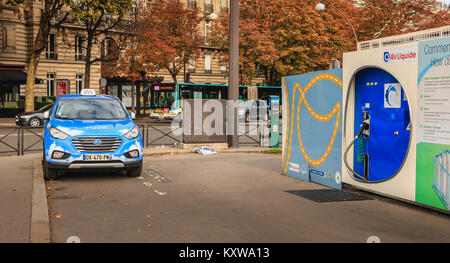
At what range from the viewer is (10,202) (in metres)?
7.88

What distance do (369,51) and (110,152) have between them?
5.08 meters

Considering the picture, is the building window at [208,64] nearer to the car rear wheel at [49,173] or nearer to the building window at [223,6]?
the building window at [223,6]

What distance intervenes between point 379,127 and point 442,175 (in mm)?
1678

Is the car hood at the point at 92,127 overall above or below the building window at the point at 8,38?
below

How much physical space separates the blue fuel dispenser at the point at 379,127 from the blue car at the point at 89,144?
Answer: 4.19 m

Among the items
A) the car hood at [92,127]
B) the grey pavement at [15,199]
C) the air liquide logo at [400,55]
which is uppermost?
the air liquide logo at [400,55]

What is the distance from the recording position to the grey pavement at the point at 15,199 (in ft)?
19.9

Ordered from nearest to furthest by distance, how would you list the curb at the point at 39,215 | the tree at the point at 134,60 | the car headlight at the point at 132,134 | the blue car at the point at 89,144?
the curb at the point at 39,215 < the blue car at the point at 89,144 < the car headlight at the point at 132,134 < the tree at the point at 134,60

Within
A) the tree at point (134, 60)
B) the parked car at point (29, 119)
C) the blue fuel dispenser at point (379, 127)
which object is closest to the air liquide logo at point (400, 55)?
the blue fuel dispenser at point (379, 127)

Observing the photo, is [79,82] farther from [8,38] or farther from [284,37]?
[284,37]

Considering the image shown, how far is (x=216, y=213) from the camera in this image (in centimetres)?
747

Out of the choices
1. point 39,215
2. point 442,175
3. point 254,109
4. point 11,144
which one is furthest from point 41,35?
point 442,175
